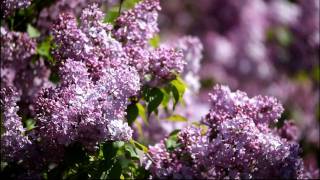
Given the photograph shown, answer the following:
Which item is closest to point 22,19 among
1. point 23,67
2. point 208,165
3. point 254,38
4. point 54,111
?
point 23,67

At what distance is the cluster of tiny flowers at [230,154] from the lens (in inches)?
148

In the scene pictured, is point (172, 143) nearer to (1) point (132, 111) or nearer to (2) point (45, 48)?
(1) point (132, 111)

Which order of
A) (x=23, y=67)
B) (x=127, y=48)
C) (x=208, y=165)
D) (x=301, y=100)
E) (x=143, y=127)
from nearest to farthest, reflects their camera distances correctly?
(x=208, y=165) → (x=127, y=48) → (x=23, y=67) → (x=143, y=127) → (x=301, y=100)

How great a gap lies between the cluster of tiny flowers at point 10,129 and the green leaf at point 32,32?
2.95 feet

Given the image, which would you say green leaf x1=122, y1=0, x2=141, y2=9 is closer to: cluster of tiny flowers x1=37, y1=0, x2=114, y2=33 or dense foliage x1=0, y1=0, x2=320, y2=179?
dense foliage x1=0, y1=0, x2=320, y2=179

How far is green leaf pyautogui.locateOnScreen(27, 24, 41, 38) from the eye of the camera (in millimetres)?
4515

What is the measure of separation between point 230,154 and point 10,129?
3.79 feet

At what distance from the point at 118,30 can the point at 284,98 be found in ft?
18.9

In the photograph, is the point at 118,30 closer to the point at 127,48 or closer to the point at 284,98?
the point at 127,48

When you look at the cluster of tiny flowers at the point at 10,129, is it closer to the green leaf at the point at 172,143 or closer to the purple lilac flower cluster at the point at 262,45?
the green leaf at the point at 172,143

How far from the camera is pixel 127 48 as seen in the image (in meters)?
4.02

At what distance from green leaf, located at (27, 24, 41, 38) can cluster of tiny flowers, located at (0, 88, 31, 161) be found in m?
0.90

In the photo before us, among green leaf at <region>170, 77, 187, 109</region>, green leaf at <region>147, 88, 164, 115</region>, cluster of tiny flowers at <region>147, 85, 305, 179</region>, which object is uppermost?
green leaf at <region>170, 77, 187, 109</region>

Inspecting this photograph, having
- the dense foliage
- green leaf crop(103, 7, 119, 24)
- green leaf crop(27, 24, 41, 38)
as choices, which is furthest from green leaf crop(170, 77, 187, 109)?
green leaf crop(27, 24, 41, 38)
